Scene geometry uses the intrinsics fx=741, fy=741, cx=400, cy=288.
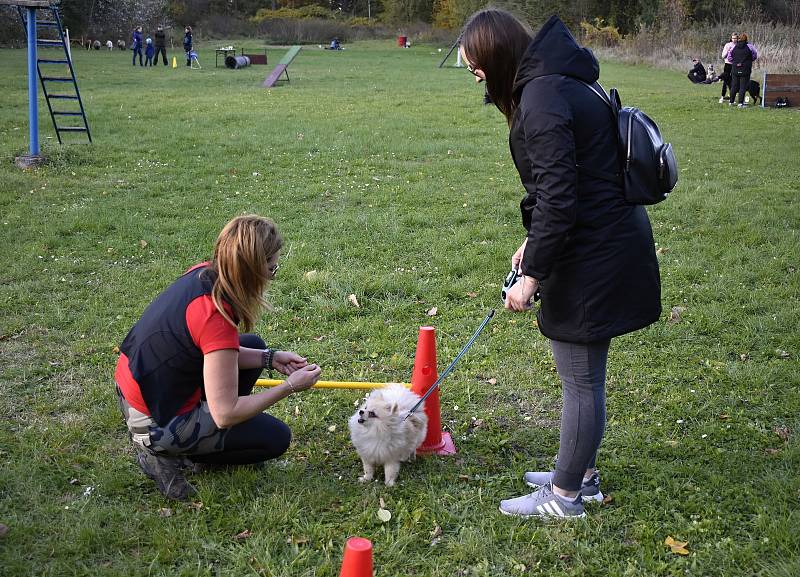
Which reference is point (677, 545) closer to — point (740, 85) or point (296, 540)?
point (296, 540)

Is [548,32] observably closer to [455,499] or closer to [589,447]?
[589,447]

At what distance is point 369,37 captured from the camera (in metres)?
61.9

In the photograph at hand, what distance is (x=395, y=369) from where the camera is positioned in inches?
194

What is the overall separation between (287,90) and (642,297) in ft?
66.0

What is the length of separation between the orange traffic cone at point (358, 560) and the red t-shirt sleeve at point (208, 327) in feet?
4.31

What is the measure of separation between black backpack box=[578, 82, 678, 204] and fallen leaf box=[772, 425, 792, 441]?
196cm

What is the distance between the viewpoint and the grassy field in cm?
318

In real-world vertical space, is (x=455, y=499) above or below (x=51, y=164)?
below

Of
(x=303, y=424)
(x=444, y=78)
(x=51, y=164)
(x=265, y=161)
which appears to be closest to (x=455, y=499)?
(x=303, y=424)

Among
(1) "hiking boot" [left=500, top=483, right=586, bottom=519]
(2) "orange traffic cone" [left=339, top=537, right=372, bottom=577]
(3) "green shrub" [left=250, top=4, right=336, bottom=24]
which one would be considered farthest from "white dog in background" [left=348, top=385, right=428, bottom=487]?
(3) "green shrub" [left=250, top=4, right=336, bottom=24]

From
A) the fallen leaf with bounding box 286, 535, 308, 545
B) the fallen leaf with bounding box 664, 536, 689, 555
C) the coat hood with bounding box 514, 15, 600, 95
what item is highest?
the coat hood with bounding box 514, 15, 600, 95

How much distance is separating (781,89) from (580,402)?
1751 cm

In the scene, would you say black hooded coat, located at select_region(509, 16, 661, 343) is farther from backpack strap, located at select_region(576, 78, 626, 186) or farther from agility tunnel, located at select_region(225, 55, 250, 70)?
agility tunnel, located at select_region(225, 55, 250, 70)

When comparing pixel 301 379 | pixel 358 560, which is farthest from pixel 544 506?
pixel 358 560
